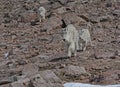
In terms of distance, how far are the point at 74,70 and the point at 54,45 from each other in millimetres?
5105

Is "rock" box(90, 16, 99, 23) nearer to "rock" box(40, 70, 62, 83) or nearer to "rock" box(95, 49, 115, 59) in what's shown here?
"rock" box(95, 49, 115, 59)

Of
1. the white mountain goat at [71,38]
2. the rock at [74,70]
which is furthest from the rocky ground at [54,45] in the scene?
the white mountain goat at [71,38]

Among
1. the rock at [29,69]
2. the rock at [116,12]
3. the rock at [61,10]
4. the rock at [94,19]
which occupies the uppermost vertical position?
the rock at [61,10]

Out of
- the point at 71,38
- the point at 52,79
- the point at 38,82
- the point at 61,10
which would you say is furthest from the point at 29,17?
the point at 38,82

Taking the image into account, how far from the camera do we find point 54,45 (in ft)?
57.0

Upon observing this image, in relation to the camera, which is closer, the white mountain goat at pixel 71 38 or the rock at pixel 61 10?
the white mountain goat at pixel 71 38

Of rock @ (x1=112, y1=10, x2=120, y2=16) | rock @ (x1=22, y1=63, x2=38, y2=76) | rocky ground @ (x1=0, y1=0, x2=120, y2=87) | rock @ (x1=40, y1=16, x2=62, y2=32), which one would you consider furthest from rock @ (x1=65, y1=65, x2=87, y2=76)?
rock @ (x1=112, y1=10, x2=120, y2=16)

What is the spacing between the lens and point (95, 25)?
846 inches

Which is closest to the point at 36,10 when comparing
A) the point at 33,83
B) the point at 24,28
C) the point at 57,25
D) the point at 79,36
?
the point at 24,28

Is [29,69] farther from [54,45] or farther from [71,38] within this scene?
[54,45]

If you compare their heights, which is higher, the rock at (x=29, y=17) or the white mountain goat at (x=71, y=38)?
the white mountain goat at (x=71, y=38)

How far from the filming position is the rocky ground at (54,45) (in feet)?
40.0

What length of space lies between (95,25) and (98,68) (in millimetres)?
8759

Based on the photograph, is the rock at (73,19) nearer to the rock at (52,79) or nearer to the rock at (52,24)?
the rock at (52,24)
